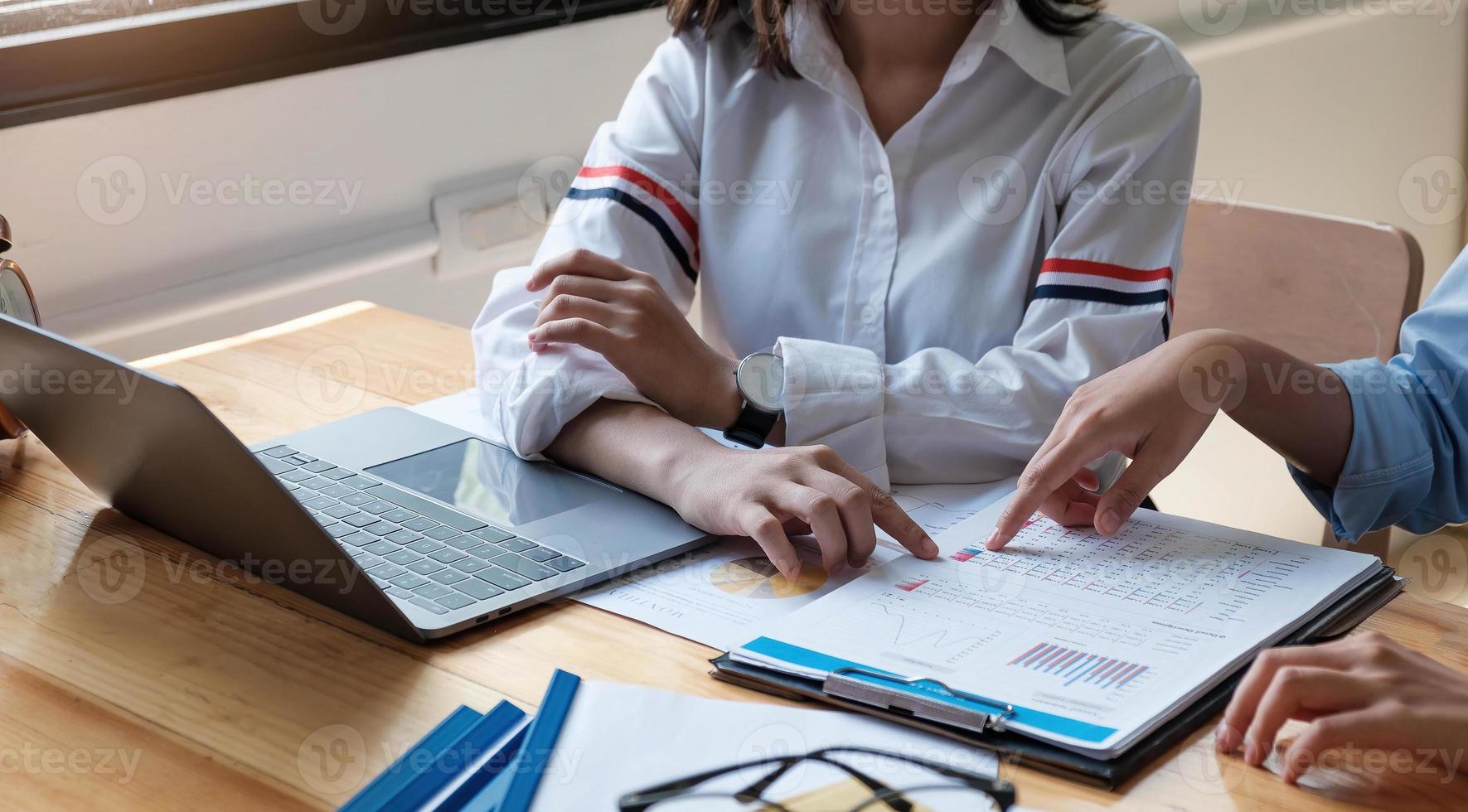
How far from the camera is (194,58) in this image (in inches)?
59.4

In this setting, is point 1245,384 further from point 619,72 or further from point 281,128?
point 619,72

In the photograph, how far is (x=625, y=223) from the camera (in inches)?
45.0

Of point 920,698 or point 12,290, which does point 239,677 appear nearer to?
point 920,698

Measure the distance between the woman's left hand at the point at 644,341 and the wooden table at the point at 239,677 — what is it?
0.81 ft

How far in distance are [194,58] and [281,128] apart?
0.14m

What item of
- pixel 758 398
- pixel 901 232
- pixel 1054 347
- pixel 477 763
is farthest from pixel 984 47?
pixel 477 763

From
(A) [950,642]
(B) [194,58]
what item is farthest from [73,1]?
(A) [950,642]

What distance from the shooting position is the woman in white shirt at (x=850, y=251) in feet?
3.16

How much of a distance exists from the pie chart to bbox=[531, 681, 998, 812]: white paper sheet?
0.46 ft

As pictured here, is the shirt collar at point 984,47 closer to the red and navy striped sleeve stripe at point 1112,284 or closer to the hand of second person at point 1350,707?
the red and navy striped sleeve stripe at point 1112,284

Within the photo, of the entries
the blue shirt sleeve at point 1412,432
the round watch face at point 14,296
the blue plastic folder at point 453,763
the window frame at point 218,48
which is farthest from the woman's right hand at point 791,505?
the window frame at point 218,48

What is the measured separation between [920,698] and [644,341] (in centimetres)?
44

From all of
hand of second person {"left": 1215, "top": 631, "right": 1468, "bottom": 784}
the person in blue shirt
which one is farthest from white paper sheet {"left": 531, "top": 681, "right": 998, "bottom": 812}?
the person in blue shirt

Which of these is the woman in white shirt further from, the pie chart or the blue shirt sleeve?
the blue shirt sleeve
